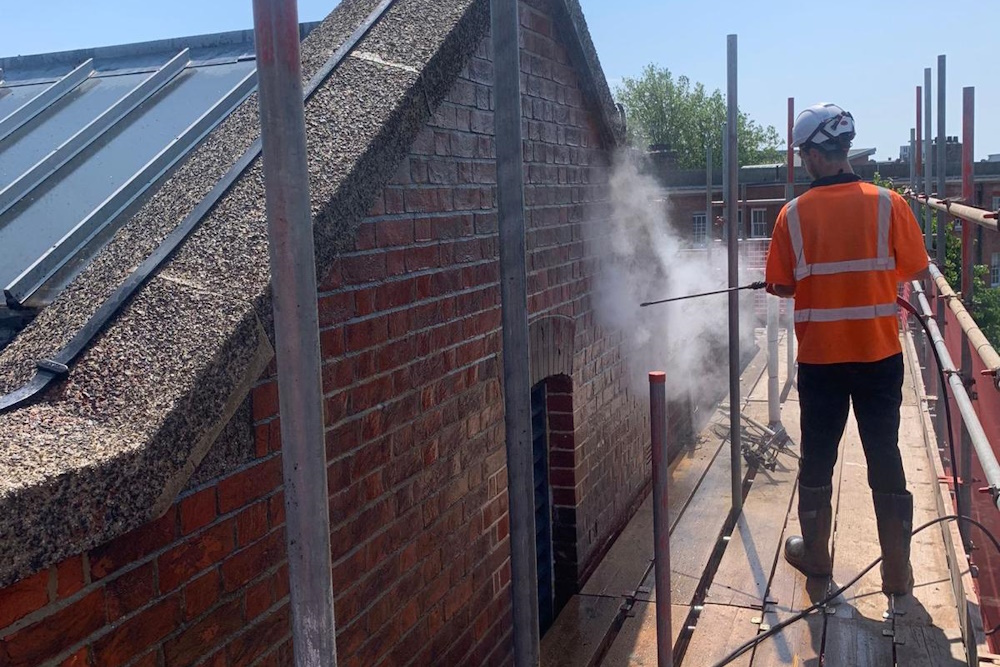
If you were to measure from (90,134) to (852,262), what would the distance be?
9.94ft

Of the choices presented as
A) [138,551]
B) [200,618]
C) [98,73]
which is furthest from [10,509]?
[98,73]

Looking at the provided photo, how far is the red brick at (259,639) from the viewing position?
2.07 metres

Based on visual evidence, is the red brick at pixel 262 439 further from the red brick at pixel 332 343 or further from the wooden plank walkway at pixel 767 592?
the wooden plank walkway at pixel 767 592

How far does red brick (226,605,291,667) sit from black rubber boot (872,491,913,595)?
114 inches

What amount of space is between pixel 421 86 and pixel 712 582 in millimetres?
2820

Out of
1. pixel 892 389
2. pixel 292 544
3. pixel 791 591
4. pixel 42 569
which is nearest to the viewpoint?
pixel 292 544

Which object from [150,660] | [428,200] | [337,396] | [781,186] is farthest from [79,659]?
[781,186]

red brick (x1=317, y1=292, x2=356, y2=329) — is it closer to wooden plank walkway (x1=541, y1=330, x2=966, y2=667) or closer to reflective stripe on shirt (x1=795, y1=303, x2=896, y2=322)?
wooden plank walkway (x1=541, y1=330, x2=966, y2=667)

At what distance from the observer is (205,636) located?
6.48 ft

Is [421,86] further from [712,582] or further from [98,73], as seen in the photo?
[712,582]

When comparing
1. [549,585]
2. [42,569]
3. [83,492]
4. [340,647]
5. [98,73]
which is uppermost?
[98,73]

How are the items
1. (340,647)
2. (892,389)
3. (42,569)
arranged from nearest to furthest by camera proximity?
(42,569), (340,647), (892,389)

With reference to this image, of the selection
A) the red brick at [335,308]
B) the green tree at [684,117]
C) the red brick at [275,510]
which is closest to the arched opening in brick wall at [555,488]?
the red brick at [335,308]

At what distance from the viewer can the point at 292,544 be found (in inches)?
53.7
